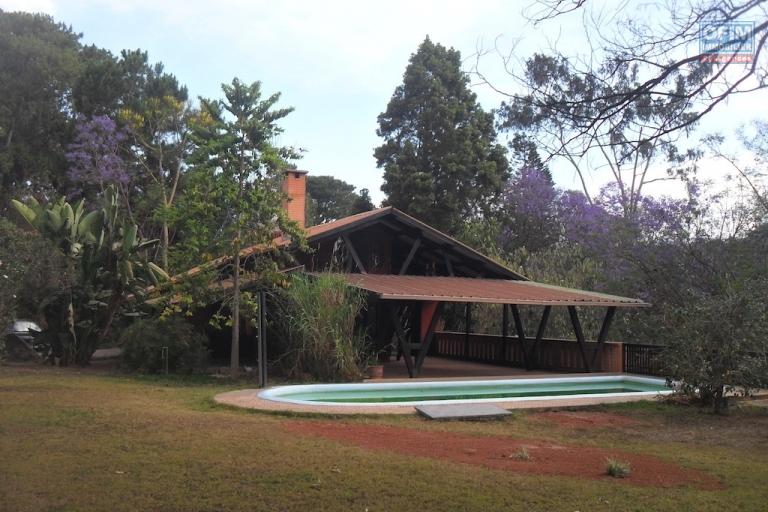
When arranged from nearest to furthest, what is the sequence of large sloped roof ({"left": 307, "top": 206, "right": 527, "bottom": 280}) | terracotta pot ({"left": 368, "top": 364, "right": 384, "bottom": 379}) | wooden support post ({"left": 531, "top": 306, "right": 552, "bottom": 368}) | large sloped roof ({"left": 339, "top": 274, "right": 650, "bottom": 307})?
large sloped roof ({"left": 339, "top": 274, "right": 650, "bottom": 307}), terracotta pot ({"left": 368, "top": 364, "right": 384, "bottom": 379}), large sloped roof ({"left": 307, "top": 206, "right": 527, "bottom": 280}), wooden support post ({"left": 531, "top": 306, "right": 552, "bottom": 368})

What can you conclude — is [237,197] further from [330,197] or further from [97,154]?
[330,197]

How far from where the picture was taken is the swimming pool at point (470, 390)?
1358 cm

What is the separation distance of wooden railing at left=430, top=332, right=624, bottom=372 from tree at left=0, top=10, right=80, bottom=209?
19086 mm

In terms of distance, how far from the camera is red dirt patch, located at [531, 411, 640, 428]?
1066 centimetres

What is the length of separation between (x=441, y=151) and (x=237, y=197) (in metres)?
18.5

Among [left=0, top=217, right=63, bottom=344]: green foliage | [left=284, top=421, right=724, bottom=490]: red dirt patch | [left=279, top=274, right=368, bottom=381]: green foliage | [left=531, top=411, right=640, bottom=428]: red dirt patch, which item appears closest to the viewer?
[left=284, top=421, right=724, bottom=490]: red dirt patch

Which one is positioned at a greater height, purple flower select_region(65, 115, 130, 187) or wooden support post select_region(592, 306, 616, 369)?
purple flower select_region(65, 115, 130, 187)

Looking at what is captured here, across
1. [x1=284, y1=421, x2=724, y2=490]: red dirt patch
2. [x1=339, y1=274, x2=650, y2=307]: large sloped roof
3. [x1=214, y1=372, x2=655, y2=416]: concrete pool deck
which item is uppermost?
[x1=339, y1=274, x2=650, y2=307]: large sloped roof

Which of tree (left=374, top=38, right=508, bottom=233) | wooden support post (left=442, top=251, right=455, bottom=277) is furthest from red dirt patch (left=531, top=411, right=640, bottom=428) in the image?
tree (left=374, top=38, right=508, bottom=233)

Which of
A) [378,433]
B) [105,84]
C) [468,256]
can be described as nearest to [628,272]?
[468,256]

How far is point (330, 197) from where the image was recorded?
54375 millimetres

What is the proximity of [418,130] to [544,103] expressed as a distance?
2709 centimetres

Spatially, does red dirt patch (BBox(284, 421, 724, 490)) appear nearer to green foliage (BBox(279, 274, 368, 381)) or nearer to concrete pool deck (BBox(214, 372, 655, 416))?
concrete pool deck (BBox(214, 372, 655, 416))

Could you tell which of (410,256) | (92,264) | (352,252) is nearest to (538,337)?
(410,256)
